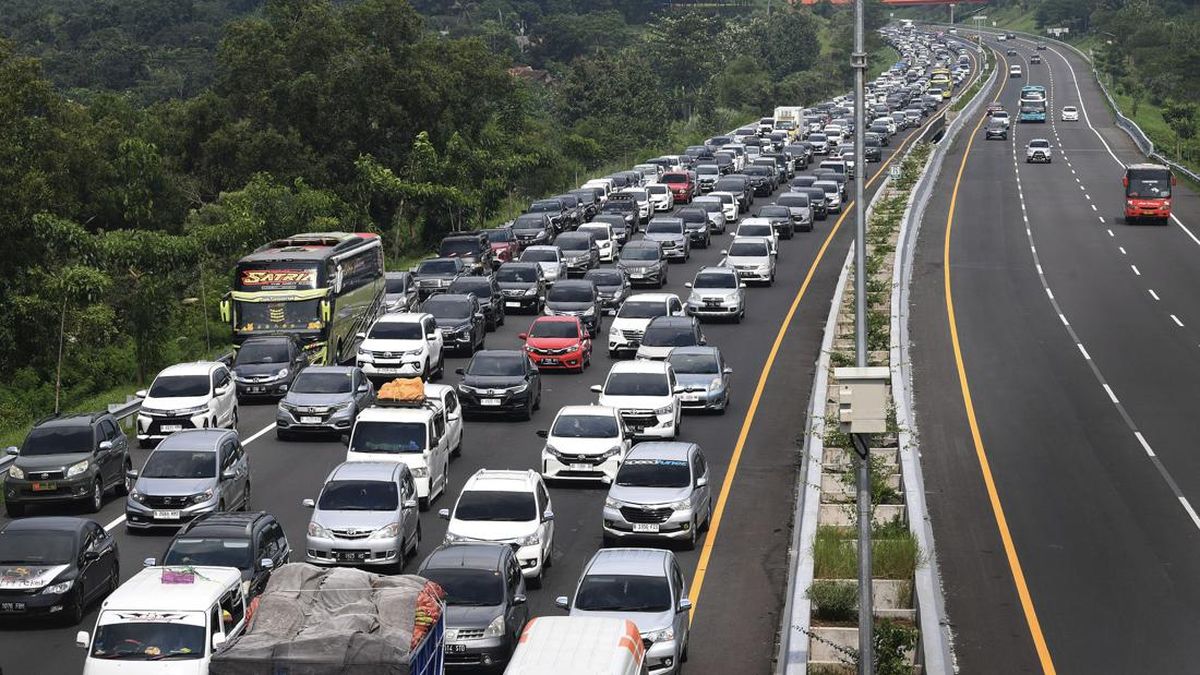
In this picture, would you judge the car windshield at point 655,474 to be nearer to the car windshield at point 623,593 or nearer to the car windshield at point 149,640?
the car windshield at point 623,593

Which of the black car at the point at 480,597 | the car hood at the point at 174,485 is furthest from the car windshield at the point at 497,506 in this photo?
the car hood at the point at 174,485

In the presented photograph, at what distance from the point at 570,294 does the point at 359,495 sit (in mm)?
22923

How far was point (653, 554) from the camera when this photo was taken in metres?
22.7

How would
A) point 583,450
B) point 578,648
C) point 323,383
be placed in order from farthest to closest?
point 323,383 → point 583,450 → point 578,648

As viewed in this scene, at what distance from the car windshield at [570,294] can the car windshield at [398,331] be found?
683cm

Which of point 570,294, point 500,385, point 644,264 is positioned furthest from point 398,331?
point 644,264

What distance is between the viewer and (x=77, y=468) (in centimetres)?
3100

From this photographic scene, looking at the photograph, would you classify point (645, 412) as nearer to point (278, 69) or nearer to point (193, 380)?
point (193, 380)

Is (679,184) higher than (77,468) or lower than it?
lower

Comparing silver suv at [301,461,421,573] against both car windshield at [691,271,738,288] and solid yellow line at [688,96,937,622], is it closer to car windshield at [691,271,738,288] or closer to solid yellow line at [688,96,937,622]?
solid yellow line at [688,96,937,622]

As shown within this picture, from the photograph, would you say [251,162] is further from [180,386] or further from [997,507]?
[997,507]

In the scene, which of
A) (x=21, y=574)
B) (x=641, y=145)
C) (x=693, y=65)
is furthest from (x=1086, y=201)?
(x=693, y=65)

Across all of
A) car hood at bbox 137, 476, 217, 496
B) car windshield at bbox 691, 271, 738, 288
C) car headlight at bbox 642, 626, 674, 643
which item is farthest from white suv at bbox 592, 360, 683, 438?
car headlight at bbox 642, 626, 674, 643

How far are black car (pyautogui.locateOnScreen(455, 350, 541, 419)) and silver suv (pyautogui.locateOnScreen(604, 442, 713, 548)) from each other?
9.67 metres
